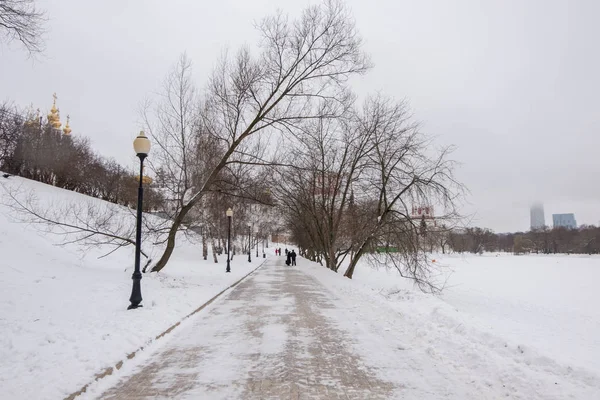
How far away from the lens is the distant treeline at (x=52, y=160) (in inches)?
1459

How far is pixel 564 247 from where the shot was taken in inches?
5330

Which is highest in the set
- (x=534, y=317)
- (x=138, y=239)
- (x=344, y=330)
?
(x=138, y=239)

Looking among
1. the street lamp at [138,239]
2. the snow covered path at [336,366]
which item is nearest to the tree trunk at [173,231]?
the street lamp at [138,239]

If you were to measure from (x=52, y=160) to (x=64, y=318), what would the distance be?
41309 mm

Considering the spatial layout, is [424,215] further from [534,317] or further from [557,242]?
[557,242]

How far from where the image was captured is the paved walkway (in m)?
4.14

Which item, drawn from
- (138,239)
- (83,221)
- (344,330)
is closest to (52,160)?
(83,221)

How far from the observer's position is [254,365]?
5062 millimetres

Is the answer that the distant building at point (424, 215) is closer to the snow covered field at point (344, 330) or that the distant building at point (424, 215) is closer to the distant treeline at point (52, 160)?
the snow covered field at point (344, 330)

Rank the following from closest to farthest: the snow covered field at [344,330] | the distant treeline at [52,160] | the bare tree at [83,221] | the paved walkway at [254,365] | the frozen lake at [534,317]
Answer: the paved walkway at [254,365]
the snow covered field at [344,330]
the frozen lake at [534,317]
the bare tree at [83,221]
the distant treeline at [52,160]

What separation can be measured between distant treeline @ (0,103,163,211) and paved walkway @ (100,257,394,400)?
93.1 feet

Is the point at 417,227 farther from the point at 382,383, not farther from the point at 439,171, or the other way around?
the point at 382,383

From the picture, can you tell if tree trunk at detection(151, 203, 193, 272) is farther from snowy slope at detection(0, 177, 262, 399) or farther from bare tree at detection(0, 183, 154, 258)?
snowy slope at detection(0, 177, 262, 399)

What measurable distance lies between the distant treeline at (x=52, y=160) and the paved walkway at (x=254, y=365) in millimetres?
28387
